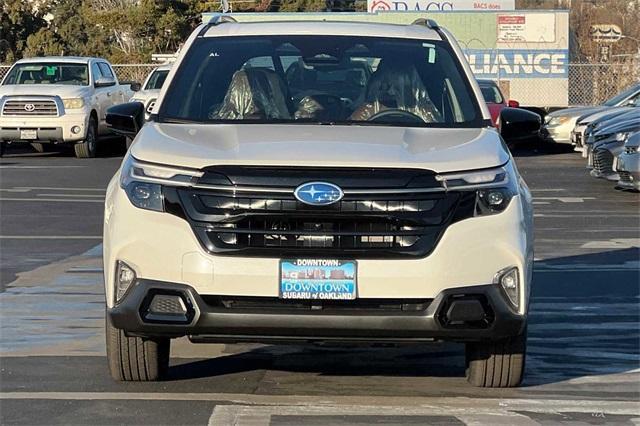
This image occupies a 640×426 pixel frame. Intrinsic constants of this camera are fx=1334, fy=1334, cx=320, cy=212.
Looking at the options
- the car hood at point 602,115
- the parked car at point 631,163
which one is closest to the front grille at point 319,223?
the parked car at point 631,163

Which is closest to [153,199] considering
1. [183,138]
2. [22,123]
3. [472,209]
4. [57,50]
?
[183,138]

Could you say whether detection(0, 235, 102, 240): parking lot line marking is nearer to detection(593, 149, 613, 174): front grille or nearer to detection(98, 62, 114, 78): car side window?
detection(593, 149, 613, 174): front grille

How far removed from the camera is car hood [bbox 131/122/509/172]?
20.6 feet

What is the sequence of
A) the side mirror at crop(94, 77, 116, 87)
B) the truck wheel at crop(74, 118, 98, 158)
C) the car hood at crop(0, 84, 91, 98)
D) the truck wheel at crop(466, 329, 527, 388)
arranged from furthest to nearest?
the side mirror at crop(94, 77, 116, 87) → the truck wheel at crop(74, 118, 98, 158) → the car hood at crop(0, 84, 91, 98) → the truck wheel at crop(466, 329, 527, 388)

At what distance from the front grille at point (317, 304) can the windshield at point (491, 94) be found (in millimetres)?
20134

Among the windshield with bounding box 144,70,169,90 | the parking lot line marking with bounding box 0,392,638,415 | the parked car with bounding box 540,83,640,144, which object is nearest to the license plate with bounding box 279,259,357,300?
the parking lot line marking with bounding box 0,392,638,415

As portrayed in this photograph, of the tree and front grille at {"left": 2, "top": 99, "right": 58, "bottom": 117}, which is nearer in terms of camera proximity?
front grille at {"left": 2, "top": 99, "right": 58, "bottom": 117}

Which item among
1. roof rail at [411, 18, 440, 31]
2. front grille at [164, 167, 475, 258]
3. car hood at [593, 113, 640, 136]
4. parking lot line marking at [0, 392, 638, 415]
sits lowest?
car hood at [593, 113, 640, 136]

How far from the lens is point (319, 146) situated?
6461 millimetres

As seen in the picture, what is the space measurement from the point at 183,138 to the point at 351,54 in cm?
153

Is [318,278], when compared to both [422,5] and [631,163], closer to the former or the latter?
[631,163]

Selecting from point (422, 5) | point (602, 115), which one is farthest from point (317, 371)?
point (422, 5)

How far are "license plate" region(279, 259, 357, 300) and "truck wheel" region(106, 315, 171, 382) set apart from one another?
1.05 meters

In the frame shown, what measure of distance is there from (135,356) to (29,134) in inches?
735
